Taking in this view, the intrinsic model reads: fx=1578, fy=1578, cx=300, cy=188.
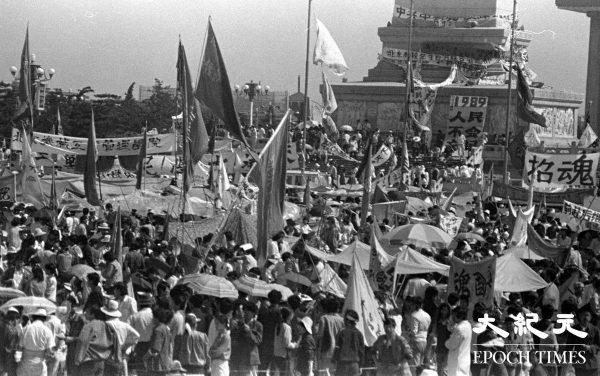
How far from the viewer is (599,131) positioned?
→ 56812 millimetres

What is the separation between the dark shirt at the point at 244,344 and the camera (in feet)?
42.1

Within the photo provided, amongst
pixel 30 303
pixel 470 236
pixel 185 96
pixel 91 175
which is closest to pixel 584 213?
pixel 470 236

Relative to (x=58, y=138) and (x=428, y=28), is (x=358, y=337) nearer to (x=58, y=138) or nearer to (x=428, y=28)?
(x=58, y=138)

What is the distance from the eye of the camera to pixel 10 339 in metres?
12.1

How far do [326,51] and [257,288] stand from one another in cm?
1830

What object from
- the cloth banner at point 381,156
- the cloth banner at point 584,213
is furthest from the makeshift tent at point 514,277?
the cloth banner at point 381,156

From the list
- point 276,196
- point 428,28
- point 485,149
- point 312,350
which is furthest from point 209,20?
point 428,28

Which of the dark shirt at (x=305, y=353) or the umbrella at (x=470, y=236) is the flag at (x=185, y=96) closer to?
the umbrella at (x=470, y=236)

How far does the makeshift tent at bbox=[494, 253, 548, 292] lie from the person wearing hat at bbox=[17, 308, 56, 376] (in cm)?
519

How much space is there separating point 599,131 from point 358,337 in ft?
149

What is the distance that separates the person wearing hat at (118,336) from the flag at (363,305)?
193 cm

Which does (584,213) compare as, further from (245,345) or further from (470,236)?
(245,345)

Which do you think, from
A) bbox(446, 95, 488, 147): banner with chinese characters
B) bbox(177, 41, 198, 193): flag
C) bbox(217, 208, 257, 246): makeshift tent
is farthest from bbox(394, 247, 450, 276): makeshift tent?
bbox(446, 95, 488, 147): banner with chinese characters

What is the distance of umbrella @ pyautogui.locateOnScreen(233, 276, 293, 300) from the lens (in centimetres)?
1422
